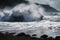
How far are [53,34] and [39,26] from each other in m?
0.34

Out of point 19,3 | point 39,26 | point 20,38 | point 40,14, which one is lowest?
point 20,38

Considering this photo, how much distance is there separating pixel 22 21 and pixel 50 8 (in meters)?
0.67

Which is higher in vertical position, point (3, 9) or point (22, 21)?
point (3, 9)

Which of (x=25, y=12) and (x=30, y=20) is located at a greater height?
(x=25, y=12)

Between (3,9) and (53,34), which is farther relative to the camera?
(3,9)

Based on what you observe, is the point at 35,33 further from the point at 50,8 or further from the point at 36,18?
→ the point at 50,8

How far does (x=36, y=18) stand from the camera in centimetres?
304

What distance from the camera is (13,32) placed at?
10.1 ft

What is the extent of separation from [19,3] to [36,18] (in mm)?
515

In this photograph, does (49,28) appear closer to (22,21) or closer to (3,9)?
(22,21)

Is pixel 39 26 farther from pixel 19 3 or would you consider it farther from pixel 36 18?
pixel 19 3

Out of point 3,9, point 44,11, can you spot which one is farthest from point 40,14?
point 3,9

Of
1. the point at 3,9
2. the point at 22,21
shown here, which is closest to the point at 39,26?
the point at 22,21

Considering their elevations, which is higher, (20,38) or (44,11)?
(44,11)
